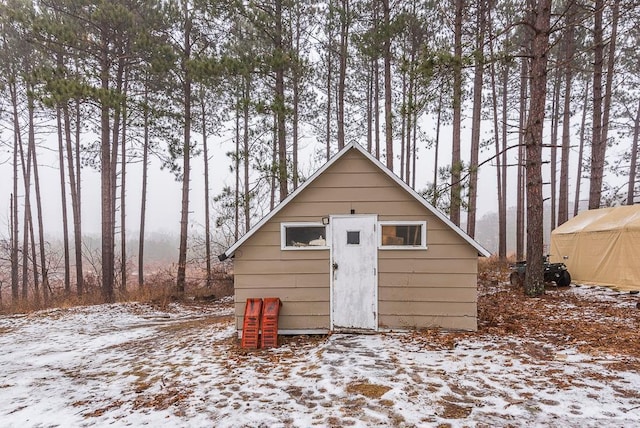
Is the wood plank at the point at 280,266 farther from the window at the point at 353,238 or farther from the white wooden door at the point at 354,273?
the window at the point at 353,238

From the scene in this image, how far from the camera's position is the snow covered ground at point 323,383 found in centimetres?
378

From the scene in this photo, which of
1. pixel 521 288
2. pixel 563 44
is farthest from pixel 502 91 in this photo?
pixel 521 288

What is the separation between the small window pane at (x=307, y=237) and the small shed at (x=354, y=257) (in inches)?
0.8

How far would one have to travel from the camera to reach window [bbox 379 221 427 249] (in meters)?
6.92

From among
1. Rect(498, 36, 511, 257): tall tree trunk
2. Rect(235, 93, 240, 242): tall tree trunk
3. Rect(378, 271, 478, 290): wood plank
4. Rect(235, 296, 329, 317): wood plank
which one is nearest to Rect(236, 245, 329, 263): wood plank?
Rect(235, 296, 329, 317): wood plank

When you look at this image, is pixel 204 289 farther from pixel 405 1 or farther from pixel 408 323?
pixel 405 1

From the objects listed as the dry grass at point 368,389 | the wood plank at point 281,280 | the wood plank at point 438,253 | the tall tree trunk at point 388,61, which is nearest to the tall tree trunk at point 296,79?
the tall tree trunk at point 388,61

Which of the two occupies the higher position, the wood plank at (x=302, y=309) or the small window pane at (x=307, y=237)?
the small window pane at (x=307, y=237)

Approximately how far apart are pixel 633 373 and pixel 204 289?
526 inches

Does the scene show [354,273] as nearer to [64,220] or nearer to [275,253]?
[275,253]

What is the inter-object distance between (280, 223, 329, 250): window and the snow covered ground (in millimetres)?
1878

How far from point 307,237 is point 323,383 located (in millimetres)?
3070

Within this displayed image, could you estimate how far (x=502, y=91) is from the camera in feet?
61.6

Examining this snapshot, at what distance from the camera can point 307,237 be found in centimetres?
711
